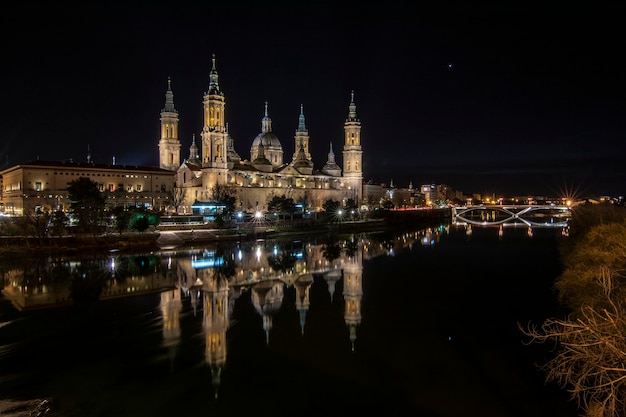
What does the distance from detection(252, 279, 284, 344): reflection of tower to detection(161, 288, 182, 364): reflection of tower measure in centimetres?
218

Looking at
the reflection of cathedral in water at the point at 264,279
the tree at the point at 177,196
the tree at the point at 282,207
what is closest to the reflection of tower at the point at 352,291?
the reflection of cathedral in water at the point at 264,279

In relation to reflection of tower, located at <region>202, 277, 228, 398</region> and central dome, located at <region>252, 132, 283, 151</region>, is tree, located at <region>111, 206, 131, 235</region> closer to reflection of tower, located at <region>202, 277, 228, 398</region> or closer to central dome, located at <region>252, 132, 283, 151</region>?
reflection of tower, located at <region>202, 277, 228, 398</region>

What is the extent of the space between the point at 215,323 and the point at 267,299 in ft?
10.8

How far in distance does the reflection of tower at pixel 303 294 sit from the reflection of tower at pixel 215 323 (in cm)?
216

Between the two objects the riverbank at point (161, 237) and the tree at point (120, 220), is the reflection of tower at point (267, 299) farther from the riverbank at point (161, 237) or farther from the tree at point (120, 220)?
the tree at point (120, 220)

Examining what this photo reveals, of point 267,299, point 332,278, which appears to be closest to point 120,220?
point 332,278

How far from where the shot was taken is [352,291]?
17.2 metres

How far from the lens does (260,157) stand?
58.8m

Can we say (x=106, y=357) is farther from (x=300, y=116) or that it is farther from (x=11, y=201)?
(x=300, y=116)

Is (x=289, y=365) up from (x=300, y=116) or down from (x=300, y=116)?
down

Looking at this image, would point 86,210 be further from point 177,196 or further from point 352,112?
point 352,112

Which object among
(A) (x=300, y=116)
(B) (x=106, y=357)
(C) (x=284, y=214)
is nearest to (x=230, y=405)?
(B) (x=106, y=357)

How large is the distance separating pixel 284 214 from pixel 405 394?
37211 mm

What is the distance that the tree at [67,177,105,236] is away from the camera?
2833 centimetres
